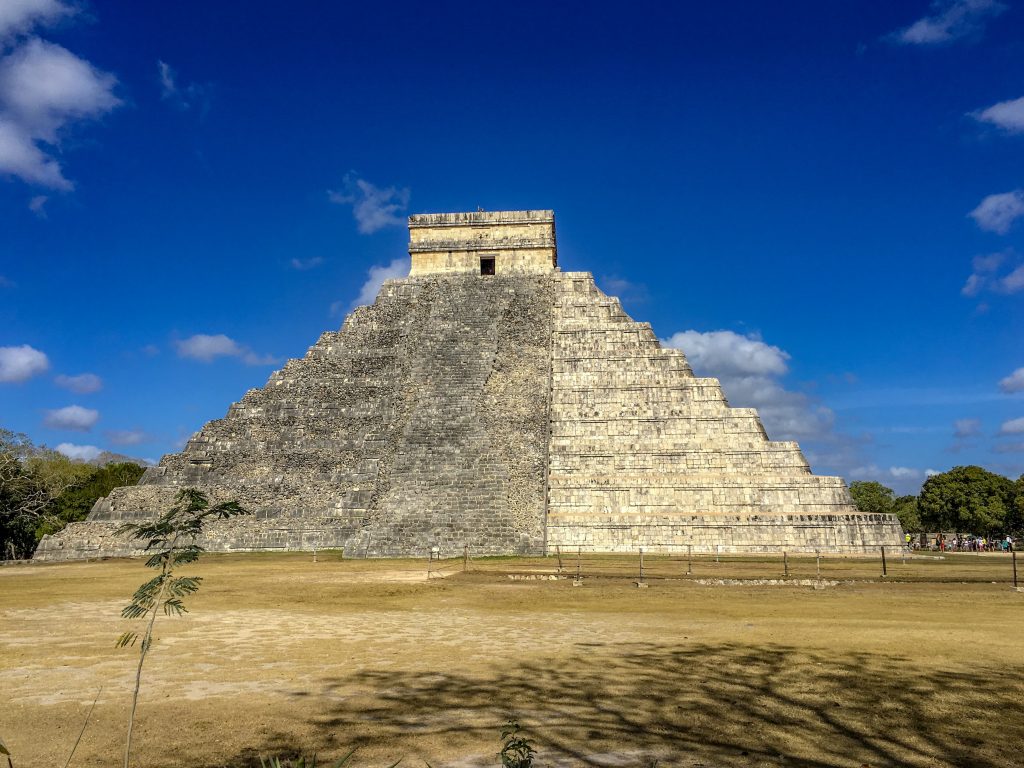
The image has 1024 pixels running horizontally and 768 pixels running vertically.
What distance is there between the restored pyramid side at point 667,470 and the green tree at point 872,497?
46862 millimetres

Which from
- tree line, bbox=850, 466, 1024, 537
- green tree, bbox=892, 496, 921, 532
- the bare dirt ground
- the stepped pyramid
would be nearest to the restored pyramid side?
the stepped pyramid

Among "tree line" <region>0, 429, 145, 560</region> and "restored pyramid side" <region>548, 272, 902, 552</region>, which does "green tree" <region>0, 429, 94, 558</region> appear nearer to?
"tree line" <region>0, 429, 145, 560</region>

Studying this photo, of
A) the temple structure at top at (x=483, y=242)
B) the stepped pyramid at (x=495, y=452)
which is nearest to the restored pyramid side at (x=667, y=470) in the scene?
the stepped pyramid at (x=495, y=452)

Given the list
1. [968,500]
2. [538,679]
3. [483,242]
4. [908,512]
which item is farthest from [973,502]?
[538,679]

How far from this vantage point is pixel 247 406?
28547mm

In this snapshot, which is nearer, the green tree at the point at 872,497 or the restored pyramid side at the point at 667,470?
the restored pyramid side at the point at 667,470

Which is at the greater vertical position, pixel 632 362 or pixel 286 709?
pixel 632 362

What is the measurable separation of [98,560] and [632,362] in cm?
1853

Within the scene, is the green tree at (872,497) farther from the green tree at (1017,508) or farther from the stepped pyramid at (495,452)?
the stepped pyramid at (495,452)

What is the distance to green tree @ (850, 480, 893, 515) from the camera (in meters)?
66.5

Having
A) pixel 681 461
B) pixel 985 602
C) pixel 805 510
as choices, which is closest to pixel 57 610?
pixel 985 602

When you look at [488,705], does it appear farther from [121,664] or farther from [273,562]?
[273,562]

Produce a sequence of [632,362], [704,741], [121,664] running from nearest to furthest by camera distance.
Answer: [704,741] < [121,664] < [632,362]

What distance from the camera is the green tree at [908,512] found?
5925 cm
